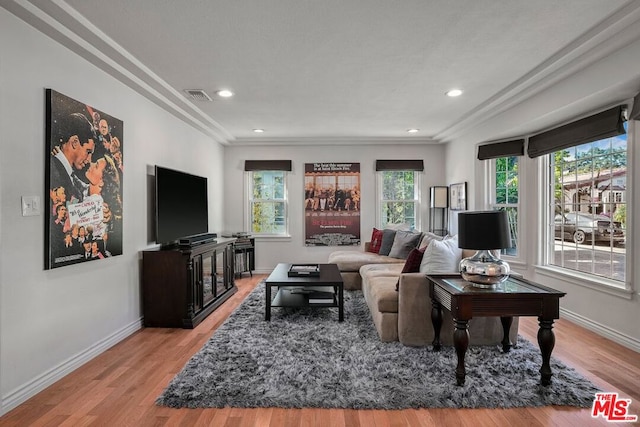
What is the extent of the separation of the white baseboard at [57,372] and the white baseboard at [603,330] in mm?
4358

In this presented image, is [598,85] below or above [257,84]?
below

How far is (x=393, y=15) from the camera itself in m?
2.23

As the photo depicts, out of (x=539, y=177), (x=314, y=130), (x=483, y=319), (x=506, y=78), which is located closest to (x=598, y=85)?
(x=506, y=78)

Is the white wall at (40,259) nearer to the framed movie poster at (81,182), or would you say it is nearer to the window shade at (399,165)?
the framed movie poster at (81,182)

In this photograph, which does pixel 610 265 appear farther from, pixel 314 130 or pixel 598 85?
pixel 314 130

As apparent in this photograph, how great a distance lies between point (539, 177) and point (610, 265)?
50.6 inches

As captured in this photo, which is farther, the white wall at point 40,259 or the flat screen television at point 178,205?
the flat screen television at point 178,205

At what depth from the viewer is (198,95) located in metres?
3.72

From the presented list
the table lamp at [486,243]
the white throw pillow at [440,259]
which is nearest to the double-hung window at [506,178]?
the white throw pillow at [440,259]

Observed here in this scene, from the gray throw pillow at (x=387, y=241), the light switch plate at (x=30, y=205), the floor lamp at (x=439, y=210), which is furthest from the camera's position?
the floor lamp at (x=439, y=210)

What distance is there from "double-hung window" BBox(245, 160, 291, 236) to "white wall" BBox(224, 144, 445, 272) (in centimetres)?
14

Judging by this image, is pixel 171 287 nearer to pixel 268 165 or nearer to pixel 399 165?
pixel 268 165

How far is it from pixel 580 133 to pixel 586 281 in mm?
1458

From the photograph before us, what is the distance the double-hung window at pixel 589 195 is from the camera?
3.12 meters
